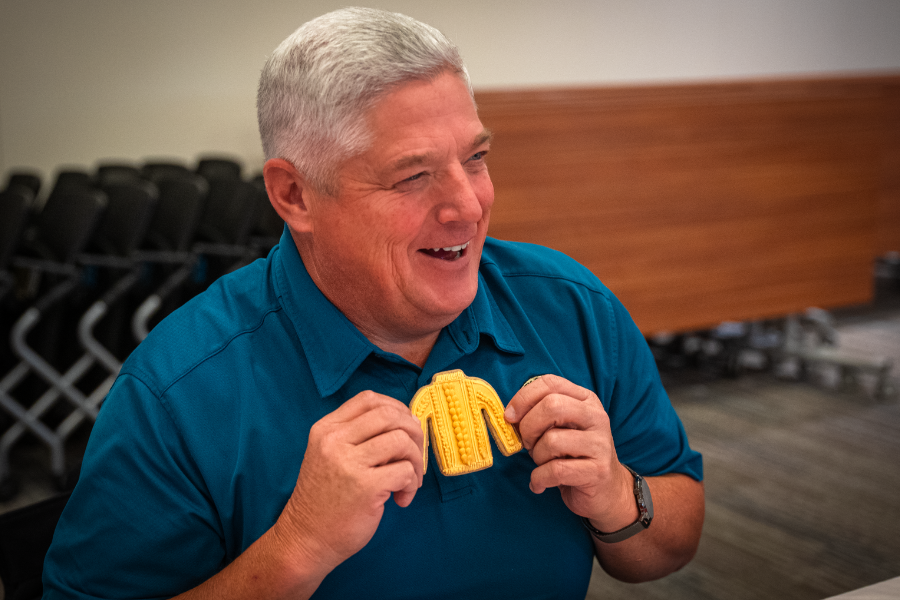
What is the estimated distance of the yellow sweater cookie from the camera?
1036 millimetres

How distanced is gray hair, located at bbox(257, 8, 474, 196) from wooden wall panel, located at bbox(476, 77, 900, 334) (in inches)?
105

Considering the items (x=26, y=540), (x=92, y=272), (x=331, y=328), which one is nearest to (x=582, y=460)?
(x=331, y=328)

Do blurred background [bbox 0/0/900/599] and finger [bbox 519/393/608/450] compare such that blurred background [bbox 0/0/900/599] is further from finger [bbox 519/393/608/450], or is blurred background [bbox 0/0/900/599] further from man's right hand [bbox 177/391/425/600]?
man's right hand [bbox 177/391/425/600]

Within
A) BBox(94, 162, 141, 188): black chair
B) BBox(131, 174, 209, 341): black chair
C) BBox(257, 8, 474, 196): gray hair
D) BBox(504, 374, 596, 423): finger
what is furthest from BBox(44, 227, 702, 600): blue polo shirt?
BBox(94, 162, 141, 188): black chair

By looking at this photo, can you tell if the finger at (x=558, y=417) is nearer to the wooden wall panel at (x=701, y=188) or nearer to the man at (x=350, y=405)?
the man at (x=350, y=405)

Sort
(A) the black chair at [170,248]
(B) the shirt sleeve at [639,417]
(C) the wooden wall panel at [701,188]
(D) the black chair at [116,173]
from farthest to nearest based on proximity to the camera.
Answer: (D) the black chair at [116,173] < (C) the wooden wall panel at [701,188] < (A) the black chair at [170,248] < (B) the shirt sleeve at [639,417]

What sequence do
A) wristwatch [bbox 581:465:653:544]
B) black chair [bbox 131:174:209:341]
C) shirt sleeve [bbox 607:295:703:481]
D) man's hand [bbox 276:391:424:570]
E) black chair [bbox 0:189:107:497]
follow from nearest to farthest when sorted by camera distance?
1. man's hand [bbox 276:391:424:570]
2. wristwatch [bbox 581:465:653:544]
3. shirt sleeve [bbox 607:295:703:481]
4. black chair [bbox 0:189:107:497]
5. black chair [bbox 131:174:209:341]

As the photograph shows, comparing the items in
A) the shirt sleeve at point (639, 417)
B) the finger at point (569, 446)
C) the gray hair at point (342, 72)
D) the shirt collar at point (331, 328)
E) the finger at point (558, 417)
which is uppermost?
the gray hair at point (342, 72)

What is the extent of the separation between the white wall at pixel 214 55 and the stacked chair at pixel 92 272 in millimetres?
1863

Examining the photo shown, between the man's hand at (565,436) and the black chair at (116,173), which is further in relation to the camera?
the black chair at (116,173)

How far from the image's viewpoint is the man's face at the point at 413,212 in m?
0.97

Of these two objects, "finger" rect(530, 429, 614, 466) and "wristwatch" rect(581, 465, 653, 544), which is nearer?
"finger" rect(530, 429, 614, 466)

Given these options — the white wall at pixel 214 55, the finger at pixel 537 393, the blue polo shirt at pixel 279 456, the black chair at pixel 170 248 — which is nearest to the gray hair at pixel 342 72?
the blue polo shirt at pixel 279 456

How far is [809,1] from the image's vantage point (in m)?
7.02
